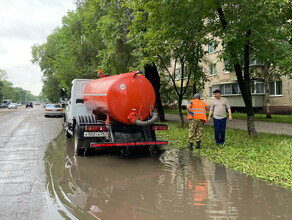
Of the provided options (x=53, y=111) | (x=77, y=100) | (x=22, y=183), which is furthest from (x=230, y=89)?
(x=22, y=183)

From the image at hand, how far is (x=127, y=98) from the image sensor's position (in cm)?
707

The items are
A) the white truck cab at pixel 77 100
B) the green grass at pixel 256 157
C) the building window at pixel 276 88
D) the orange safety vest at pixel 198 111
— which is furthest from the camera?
the building window at pixel 276 88

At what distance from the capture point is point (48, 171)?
6039 millimetres

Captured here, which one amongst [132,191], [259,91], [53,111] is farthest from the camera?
[259,91]

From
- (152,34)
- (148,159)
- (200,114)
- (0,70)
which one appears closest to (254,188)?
(148,159)

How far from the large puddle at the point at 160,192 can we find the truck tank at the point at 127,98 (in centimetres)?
127

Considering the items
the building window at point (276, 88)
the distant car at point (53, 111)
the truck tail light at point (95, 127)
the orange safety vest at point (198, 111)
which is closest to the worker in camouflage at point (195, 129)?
the orange safety vest at point (198, 111)

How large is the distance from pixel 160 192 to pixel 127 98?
3123mm

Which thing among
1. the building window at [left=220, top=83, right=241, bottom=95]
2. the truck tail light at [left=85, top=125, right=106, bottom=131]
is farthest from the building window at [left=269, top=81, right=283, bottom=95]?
the truck tail light at [left=85, top=125, right=106, bottom=131]

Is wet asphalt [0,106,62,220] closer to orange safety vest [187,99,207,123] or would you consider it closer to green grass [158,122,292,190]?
green grass [158,122,292,190]

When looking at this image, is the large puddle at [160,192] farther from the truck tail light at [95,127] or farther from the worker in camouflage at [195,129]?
the worker in camouflage at [195,129]

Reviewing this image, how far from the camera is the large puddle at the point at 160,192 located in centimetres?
373

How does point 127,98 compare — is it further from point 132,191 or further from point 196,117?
point 132,191

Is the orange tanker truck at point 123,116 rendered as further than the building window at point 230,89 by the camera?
No
